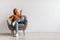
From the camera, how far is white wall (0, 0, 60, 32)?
258 cm

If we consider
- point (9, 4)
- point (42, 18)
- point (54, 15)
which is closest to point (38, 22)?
point (42, 18)

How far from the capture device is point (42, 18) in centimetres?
263

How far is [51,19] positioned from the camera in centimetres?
263

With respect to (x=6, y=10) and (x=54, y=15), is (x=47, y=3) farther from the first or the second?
(x=6, y=10)

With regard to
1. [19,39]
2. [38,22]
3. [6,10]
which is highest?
[6,10]

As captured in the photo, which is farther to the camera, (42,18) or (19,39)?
(42,18)

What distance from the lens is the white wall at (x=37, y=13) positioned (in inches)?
102

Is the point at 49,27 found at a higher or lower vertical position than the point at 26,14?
lower

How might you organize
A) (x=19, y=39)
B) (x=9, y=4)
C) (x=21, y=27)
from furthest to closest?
1. (x=9, y=4)
2. (x=21, y=27)
3. (x=19, y=39)

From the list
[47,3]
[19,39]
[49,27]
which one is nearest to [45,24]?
[49,27]

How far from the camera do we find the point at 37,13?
261 centimetres

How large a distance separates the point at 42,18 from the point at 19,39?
2.12ft

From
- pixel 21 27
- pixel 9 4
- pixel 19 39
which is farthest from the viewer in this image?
pixel 9 4

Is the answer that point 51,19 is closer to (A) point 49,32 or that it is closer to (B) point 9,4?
(A) point 49,32
